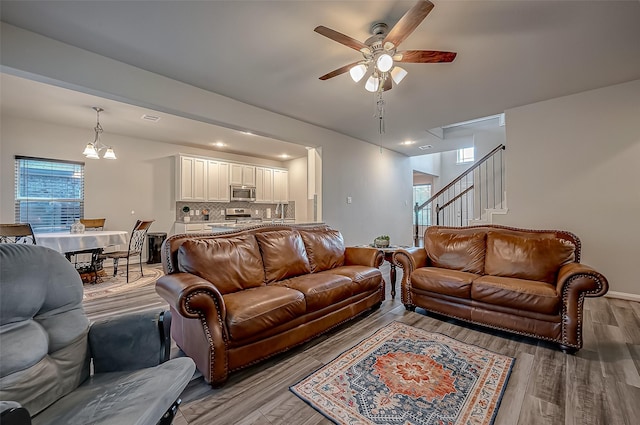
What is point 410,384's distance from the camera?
1784mm

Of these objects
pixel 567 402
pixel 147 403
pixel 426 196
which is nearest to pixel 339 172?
pixel 567 402

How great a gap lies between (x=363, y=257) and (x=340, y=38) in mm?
2280

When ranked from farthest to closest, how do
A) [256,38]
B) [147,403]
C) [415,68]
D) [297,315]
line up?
[415,68], [256,38], [297,315], [147,403]

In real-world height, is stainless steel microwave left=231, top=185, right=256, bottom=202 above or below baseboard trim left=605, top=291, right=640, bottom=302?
above

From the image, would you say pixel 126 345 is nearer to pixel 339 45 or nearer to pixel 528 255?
pixel 339 45

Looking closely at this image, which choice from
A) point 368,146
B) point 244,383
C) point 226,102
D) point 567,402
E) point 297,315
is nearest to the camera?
point 567,402

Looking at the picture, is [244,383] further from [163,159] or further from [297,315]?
Result: [163,159]

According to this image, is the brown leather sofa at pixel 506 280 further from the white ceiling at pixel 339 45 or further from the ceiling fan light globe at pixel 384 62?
the ceiling fan light globe at pixel 384 62

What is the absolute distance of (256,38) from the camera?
7.82 feet

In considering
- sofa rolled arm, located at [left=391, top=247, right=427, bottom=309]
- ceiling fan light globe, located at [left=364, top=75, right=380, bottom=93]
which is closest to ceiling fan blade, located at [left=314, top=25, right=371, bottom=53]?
ceiling fan light globe, located at [left=364, top=75, right=380, bottom=93]

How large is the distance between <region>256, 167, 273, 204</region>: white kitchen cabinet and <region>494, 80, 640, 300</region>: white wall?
214 inches

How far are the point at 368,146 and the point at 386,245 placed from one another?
9.59 feet

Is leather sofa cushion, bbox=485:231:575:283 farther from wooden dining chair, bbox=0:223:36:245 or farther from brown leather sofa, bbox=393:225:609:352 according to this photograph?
wooden dining chair, bbox=0:223:36:245

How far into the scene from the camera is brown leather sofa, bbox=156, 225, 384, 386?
1789 mm
